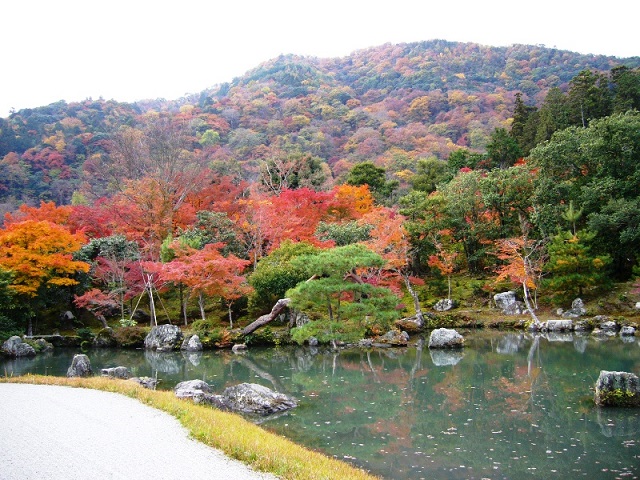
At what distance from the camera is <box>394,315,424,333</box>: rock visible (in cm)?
2305

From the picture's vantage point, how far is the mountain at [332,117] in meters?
51.8

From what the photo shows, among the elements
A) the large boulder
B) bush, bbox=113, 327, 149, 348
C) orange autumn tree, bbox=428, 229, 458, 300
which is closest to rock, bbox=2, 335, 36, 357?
bush, bbox=113, 327, 149, 348

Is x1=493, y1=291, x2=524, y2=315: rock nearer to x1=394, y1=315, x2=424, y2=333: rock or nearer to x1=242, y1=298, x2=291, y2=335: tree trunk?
x1=394, y1=315, x2=424, y2=333: rock

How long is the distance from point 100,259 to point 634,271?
1021 inches

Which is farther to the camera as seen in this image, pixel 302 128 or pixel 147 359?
pixel 302 128

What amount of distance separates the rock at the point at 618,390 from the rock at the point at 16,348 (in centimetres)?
2067

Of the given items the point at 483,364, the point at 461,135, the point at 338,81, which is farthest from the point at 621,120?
the point at 338,81

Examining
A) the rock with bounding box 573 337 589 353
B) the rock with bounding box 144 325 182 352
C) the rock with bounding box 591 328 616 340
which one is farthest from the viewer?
the rock with bounding box 144 325 182 352

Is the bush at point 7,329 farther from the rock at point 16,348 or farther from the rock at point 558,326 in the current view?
the rock at point 558,326

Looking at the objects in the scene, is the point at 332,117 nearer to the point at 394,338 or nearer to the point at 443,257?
the point at 443,257

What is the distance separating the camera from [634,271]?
22.9m

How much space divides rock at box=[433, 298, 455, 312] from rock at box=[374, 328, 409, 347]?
6.03 meters

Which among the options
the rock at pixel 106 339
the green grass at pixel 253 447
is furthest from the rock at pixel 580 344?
the rock at pixel 106 339

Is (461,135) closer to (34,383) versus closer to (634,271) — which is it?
(634,271)
